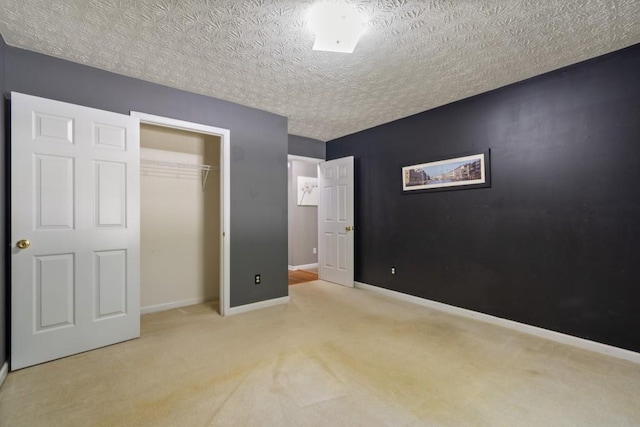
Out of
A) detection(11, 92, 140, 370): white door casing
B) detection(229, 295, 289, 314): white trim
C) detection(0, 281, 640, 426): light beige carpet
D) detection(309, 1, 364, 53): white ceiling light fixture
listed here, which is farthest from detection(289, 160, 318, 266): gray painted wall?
detection(309, 1, 364, 53): white ceiling light fixture

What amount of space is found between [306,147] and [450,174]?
7.89 ft

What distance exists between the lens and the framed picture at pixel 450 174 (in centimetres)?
310

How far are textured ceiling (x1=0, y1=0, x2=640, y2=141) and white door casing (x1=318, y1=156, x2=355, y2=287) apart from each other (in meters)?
1.72

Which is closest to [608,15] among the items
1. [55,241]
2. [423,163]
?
[423,163]

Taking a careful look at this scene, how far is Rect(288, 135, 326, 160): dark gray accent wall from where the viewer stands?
15.3ft

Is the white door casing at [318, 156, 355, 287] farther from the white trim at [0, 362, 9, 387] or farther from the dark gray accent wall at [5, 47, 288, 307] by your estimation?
the white trim at [0, 362, 9, 387]

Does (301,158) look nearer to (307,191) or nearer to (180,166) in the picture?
(307,191)

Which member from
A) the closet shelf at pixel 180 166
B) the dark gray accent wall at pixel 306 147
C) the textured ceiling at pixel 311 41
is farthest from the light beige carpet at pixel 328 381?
the dark gray accent wall at pixel 306 147

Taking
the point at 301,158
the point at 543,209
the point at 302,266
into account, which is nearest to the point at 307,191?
the point at 301,158

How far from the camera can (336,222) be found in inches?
186

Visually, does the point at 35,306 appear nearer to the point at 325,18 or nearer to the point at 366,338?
the point at 366,338

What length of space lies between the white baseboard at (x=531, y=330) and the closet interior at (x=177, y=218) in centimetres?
269

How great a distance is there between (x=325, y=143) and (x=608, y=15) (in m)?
3.74

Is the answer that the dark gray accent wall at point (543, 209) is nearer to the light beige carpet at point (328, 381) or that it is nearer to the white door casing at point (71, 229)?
the light beige carpet at point (328, 381)
